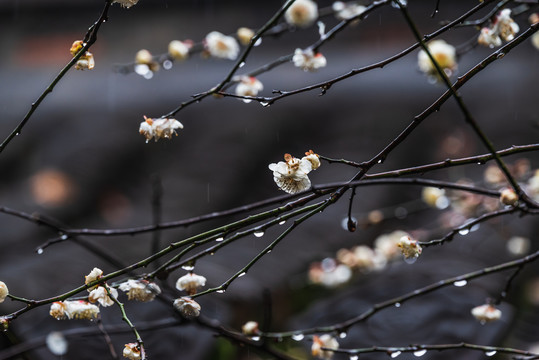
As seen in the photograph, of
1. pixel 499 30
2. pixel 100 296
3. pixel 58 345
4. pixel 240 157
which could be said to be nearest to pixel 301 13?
pixel 499 30

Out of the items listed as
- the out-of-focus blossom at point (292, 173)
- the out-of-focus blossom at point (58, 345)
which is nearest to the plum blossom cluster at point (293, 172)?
the out-of-focus blossom at point (292, 173)

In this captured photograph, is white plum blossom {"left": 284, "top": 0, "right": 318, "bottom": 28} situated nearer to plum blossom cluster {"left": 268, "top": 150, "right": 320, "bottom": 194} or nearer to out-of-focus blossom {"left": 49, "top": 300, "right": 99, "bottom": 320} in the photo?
plum blossom cluster {"left": 268, "top": 150, "right": 320, "bottom": 194}

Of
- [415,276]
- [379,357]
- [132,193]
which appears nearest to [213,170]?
[132,193]

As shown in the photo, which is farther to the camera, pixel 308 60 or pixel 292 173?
pixel 308 60

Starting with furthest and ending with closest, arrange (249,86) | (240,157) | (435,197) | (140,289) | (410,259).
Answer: (240,157) < (435,197) < (410,259) < (249,86) < (140,289)

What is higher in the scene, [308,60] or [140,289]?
[308,60]

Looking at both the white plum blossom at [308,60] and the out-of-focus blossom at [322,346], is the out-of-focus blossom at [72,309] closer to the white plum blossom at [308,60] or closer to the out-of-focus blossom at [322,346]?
the out-of-focus blossom at [322,346]

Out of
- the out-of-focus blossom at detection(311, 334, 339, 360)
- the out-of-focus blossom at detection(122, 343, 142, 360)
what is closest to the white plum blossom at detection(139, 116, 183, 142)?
the out-of-focus blossom at detection(122, 343, 142, 360)

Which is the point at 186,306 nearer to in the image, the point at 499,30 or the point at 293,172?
the point at 293,172

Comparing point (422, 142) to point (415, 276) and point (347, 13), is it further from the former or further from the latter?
point (347, 13)
